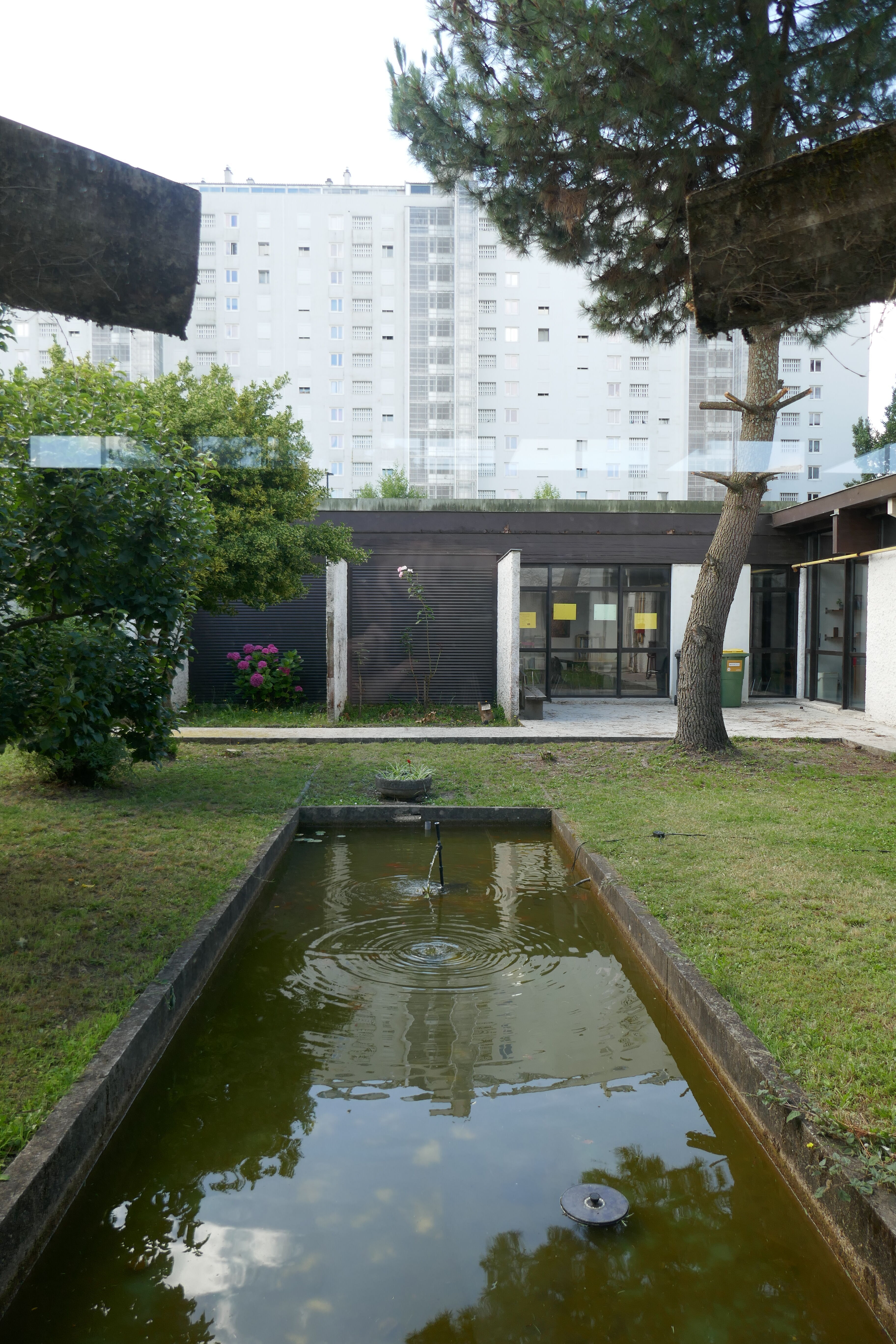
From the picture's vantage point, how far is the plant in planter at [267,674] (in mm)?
13594

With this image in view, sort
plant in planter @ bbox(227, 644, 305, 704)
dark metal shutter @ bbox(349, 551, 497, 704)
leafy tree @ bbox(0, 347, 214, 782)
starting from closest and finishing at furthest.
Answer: leafy tree @ bbox(0, 347, 214, 782) < plant in planter @ bbox(227, 644, 305, 704) < dark metal shutter @ bbox(349, 551, 497, 704)

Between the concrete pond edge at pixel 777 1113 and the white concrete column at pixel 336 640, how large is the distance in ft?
27.6

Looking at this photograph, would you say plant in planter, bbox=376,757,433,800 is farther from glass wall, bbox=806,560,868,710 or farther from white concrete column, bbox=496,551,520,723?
glass wall, bbox=806,560,868,710

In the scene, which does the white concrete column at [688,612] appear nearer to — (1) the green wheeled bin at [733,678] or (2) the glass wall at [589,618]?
(2) the glass wall at [589,618]

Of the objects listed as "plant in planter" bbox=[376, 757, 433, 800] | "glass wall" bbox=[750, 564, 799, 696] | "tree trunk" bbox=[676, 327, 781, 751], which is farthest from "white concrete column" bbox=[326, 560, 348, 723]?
"glass wall" bbox=[750, 564, 799, 696]

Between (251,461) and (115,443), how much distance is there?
6.56m

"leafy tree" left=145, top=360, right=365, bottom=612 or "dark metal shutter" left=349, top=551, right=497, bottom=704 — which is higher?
"leafy tree" left=145, top=360, right=365, bottom=612

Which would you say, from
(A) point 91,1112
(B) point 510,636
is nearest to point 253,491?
(B) point 510,636

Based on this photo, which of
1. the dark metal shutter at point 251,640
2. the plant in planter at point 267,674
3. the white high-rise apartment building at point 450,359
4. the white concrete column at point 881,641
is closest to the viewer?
→ the white high-rise apartment building at point 450,359

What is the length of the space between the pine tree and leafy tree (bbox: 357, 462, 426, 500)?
5712mm

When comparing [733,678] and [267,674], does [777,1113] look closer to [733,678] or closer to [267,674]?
Answer: [267,674]

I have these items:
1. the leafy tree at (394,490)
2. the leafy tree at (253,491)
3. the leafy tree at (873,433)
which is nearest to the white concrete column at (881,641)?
the leafy tree at (873,433)

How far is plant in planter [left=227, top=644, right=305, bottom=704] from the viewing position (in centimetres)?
1359

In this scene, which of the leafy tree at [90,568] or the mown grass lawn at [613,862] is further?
the leafy tree at [90,568]
